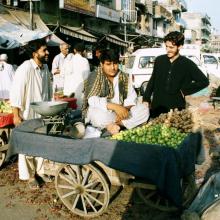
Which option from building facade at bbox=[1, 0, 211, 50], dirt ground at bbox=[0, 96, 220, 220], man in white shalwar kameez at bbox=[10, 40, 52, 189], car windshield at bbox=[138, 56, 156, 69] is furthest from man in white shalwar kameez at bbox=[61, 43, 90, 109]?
building facade at bbox=[1, 0, 211, 50]

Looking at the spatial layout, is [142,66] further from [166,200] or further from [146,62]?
[166,200]

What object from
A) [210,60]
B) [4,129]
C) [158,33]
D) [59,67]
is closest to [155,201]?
[4,129]

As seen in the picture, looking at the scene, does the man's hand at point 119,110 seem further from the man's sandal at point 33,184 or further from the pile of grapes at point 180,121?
the man's sandal at point 33,184

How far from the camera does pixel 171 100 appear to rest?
5.38 metres

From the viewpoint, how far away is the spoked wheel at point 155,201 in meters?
4.71

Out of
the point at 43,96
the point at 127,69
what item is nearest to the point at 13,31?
the point at 127,69

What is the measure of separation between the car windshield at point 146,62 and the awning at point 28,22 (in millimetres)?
4796

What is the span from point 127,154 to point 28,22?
1734cm

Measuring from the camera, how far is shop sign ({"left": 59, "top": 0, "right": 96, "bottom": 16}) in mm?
22000

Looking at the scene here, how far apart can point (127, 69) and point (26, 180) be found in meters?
11.6

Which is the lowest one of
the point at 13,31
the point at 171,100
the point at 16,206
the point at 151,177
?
the point at 16,206

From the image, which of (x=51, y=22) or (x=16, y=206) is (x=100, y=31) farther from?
(x=16, y=206)

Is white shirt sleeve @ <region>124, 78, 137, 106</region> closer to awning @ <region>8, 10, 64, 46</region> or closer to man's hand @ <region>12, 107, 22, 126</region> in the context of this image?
man's hand @ <region>12, 107, 22, 126</region>

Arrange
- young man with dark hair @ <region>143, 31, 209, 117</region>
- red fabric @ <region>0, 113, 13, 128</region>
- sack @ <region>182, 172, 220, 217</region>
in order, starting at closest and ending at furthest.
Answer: sack @ <region>182, 172, 220, 217</region> < young man with dark hair @ <region>143, 31, 209, 117</region> < red fabric @ <region>0, 113, 13, 128</region>
